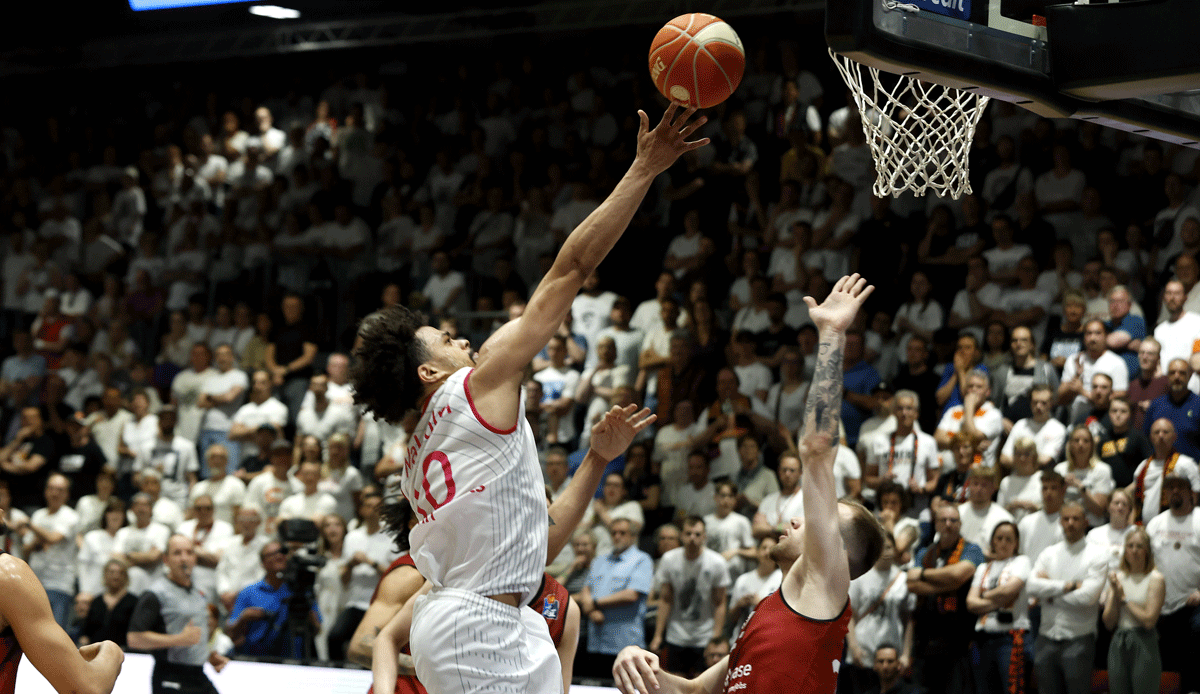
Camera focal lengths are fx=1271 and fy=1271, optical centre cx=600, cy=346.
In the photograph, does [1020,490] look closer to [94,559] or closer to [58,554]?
[94,559]

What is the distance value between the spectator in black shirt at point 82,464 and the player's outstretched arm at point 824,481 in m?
9.89

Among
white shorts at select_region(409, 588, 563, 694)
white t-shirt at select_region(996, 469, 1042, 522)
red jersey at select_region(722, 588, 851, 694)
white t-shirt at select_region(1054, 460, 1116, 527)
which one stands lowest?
white t-shirt at select_region(996, 469, 1042, 522)

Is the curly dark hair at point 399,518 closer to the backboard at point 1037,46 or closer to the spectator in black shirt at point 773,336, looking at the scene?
the backboard at point 1037,46

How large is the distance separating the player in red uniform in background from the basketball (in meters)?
0.88

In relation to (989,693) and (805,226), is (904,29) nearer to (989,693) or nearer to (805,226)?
(989,693)

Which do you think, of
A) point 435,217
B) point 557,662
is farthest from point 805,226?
point 557,662

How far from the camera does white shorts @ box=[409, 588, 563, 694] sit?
134 inches

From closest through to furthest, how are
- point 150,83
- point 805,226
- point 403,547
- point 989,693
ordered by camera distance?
point 403,547, point 989,693, point 805,226, point 150,83

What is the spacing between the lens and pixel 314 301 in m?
13.2

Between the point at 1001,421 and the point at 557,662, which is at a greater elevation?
the point at 557,662

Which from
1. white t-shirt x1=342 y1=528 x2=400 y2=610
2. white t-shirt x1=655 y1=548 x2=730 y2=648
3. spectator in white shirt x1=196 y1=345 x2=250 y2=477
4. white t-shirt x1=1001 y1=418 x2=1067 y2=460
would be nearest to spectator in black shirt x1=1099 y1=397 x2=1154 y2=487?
white t-shirt x1=1001 y1=418 x2=1067 y2=460

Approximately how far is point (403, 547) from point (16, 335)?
1053cm

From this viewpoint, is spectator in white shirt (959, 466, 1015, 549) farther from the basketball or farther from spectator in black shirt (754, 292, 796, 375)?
the basketball

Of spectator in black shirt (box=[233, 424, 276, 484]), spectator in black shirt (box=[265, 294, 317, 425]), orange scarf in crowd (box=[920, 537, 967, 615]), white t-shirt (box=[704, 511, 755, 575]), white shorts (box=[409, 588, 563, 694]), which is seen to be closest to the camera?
white shorts (box=[409, 588, 563, 694])
